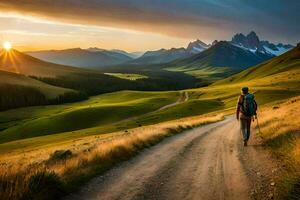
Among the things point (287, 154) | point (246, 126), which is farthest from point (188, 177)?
point (246, 126)

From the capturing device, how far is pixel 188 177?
14.3 metres

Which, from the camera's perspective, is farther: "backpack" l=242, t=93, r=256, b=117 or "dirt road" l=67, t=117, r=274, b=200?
"backpack" l=242, t=93, r=256, b=117

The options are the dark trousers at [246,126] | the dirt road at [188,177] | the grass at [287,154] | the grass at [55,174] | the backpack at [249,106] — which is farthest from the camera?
the dark trousers at [246,126]

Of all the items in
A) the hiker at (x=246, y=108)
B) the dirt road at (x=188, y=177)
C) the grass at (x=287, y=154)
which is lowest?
the dirt road at (x=188, y=177)

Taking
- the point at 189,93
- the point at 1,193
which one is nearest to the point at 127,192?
the point at 1,193

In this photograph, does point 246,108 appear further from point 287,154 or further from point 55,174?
point 55,174

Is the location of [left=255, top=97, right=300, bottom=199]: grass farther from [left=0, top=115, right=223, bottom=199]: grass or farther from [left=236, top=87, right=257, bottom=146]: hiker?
[left=0, top=115, right=223, bottom=199]: grass

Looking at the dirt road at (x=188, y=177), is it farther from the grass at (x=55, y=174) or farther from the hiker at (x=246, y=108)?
the hiker at (x=246, y=108)

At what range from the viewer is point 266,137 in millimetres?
23656

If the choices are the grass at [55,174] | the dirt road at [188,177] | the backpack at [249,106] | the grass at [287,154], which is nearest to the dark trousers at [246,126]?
the backpack at [249,106]

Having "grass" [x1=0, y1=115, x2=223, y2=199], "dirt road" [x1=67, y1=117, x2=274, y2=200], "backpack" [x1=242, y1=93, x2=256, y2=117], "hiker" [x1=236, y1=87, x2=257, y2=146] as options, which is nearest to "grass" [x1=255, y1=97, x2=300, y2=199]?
"dirt road" [x1=67, y1=117, x2=274, y2=200]

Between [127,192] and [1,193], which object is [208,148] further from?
[1,193]

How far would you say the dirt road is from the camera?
12.0m

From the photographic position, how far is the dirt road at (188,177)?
12.0m
